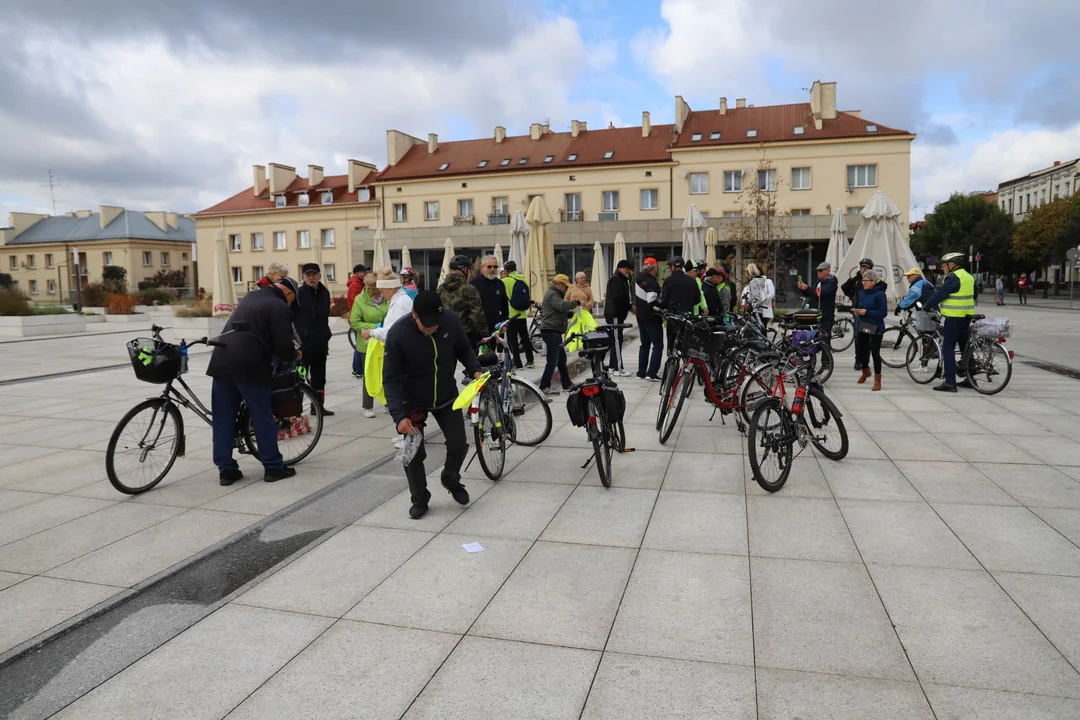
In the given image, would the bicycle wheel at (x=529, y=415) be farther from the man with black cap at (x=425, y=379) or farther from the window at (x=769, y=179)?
the window at (x=769, y=179)

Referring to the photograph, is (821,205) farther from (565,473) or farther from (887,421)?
(565,473)

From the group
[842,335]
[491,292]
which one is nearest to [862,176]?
[842,335]

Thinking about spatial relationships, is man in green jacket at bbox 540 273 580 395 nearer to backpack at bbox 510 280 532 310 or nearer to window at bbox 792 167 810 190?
backpack at bbox 510 280 532 310

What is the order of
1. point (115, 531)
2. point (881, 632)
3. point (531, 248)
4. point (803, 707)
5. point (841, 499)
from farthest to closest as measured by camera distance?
point (531, 248) < point (841, 499) < point (115, 531) < point (881, 632) < point (803, 707)

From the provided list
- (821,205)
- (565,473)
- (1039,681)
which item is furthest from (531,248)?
(821,205)

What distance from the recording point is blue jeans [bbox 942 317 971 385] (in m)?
9.45

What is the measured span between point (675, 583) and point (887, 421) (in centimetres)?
512

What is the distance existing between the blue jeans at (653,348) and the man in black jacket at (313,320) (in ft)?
14.7

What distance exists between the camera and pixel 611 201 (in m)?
45.8

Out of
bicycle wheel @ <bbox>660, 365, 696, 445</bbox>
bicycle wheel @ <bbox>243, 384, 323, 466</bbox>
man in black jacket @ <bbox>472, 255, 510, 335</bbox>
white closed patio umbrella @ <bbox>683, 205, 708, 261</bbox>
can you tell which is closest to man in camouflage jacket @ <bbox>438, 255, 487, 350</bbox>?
man in black jacket @ <bbox>472, 255, 510, 335</bbox>

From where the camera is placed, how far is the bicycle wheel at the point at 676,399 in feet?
22.8

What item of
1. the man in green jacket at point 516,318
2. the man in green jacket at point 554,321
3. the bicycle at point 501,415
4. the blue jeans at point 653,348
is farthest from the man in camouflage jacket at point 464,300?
the blue jeans at point 653,348

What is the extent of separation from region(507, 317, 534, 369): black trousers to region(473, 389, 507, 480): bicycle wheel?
5.42 meters

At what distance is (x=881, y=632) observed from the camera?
10.8ft
